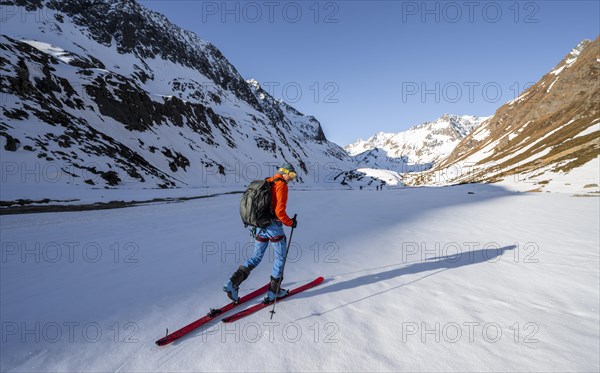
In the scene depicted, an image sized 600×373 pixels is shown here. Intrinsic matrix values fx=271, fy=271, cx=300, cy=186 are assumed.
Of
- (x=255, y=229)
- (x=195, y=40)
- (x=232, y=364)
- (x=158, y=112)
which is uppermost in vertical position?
(x=195, y=40)

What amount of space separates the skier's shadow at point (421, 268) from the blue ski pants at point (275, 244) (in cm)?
72

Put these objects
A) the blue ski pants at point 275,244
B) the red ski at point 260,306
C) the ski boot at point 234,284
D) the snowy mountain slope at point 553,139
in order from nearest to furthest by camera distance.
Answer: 1. the red ski at point 260,306
2. the ski boot at point 234,284
3. the blue ski pants at point 275,244
4. the snowy mountain slope at point 553,139

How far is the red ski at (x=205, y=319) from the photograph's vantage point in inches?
142

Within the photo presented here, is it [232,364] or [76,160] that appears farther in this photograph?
[76,160]

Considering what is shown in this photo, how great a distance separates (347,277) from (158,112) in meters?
70.2

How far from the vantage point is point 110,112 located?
168 ft

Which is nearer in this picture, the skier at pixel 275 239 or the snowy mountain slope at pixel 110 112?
the skier at pixel 275 239

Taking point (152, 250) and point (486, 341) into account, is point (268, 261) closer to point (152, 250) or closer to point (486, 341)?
point (152, 250)

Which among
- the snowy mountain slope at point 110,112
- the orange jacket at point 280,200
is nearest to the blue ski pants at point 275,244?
the orange jacket at point 280,200

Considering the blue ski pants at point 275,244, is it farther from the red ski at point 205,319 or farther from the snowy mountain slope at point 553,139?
the snowy mountain slope at point 553,139

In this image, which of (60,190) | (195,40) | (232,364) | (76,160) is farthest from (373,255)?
(195,40)

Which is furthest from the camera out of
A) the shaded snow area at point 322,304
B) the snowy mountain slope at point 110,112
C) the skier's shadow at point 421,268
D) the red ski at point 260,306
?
the snowy mountain slope at point 110,112

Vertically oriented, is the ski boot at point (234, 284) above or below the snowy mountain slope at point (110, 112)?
below

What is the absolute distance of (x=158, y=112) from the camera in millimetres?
63844
